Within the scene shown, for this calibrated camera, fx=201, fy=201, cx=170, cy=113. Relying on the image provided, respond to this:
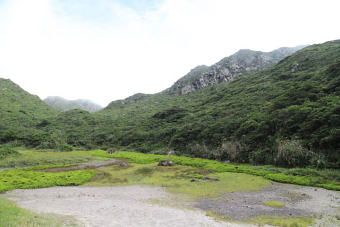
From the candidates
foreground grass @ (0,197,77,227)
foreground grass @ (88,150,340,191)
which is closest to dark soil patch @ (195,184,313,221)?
foreground grass @ (88,150,340,191)

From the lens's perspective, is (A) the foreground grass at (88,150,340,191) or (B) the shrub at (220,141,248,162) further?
(B) the shrub at (220,141,248,162)

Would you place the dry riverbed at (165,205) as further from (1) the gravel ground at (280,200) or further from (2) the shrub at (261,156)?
(2) the shrub at (261,156)

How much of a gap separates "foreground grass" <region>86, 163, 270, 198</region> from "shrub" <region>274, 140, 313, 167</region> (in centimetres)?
813

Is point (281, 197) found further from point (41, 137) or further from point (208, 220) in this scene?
point (41, 137)

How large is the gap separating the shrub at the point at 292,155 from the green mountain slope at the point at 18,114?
91322 millimetres

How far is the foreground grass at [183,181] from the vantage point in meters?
26.2

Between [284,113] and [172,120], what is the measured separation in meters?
59.3

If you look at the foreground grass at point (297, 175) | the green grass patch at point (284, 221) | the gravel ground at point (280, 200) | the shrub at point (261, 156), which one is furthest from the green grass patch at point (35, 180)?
the shrub at point (261, 156)

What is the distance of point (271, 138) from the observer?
4288cm

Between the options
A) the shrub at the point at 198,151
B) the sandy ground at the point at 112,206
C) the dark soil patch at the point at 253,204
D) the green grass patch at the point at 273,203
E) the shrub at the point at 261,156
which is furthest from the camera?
the shrub at the point at 198,151

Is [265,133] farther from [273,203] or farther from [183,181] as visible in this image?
[273,203]

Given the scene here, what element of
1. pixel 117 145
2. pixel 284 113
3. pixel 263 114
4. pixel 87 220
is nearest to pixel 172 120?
pixel 117 145

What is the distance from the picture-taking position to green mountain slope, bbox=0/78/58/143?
89125mm

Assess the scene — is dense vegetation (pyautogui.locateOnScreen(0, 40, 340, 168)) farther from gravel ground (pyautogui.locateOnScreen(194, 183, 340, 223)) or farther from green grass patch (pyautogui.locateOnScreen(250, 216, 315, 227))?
green grass patch (pyautogui.locateOnScreen(250, 216, 315, 227))
